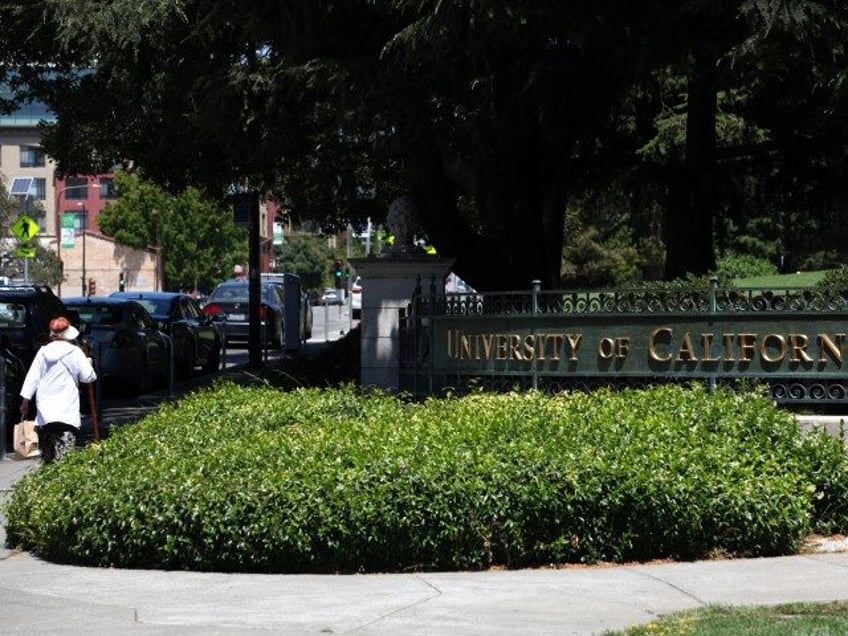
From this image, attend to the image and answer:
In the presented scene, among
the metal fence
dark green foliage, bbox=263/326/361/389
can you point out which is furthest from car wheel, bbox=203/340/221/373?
the metal fence

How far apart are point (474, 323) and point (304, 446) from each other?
453 cm

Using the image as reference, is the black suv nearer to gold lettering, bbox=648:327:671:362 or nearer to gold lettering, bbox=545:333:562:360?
gold lettering, bbox=545:333:562:360

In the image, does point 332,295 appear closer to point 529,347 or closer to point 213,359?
point 213,359

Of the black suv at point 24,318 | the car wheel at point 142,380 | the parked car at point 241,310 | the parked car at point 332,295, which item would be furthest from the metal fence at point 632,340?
the parked car at point 332,295

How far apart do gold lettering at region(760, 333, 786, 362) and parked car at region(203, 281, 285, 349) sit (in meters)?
23.9

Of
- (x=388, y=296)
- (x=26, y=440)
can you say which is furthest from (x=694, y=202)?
(x=26, y=440)

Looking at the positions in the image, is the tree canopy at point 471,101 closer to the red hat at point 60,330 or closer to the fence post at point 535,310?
the fence post at point 535,310

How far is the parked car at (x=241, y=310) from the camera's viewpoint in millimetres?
37219

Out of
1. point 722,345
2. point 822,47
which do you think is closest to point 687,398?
point 722,345

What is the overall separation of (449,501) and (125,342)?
582 inches

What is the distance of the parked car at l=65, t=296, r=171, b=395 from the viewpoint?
75.3 ft

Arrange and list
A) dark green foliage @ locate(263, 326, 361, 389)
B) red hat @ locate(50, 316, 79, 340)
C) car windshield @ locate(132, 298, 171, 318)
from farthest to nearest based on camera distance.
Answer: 1. car windshield @ locate(132, 298, 171, 318)
2. dark green foliage @ locate(263, 326, 361, 389)
3. red hat @ locate(50, 316, 79, 340)

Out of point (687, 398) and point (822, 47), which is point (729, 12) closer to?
point (822, 47)

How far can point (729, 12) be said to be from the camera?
14.6m
